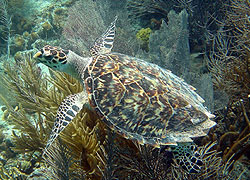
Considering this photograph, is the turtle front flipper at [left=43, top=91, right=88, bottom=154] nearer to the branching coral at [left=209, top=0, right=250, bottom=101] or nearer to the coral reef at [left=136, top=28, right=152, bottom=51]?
the branching coral at [left=209, top=0, right=250, bottom=101]

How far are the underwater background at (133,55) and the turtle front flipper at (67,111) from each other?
5.7 inches

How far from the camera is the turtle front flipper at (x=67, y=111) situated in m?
1.78

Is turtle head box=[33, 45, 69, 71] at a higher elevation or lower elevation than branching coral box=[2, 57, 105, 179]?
higher

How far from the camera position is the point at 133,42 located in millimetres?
4141

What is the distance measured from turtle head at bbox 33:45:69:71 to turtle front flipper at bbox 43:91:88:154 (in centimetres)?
48

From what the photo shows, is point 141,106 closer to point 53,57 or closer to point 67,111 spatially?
point 67,111

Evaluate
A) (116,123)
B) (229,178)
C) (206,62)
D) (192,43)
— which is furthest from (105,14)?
(229,178)

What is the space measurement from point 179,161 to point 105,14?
4.26 m

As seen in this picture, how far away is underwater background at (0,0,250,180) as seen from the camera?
73.0 inches

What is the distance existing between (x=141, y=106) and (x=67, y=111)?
0.82 metres

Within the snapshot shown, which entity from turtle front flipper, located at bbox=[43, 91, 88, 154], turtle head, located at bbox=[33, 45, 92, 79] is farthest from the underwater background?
turtle head, located at bbox=[33, 45, 92, 79]

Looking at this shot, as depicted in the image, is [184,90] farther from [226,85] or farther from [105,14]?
[105,14]

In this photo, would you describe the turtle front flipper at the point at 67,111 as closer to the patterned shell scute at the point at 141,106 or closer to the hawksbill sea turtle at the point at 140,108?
the hawksbill sea turtle at the point at 140,108

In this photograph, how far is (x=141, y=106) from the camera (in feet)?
6.32
